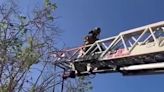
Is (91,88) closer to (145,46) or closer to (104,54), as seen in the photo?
(104,54)

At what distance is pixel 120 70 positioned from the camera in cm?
1097

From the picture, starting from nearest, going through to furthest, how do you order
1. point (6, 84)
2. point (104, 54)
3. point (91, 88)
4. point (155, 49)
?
1. point (155, 49)
2. point (104, 54)
3. point (6, 84)
4. point (91, 88)

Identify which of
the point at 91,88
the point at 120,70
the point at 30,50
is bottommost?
the point at 91,88

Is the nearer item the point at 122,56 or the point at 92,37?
the point at 122,56

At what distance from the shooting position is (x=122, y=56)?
1068cm

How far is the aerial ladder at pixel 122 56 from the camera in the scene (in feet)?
31.4

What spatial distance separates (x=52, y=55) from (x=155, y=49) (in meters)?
5.83

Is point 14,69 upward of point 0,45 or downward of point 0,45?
downward

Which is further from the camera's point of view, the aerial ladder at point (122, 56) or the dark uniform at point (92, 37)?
the dark uniform at point (92, 37)

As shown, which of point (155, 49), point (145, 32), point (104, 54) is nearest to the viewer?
point (155, 49)

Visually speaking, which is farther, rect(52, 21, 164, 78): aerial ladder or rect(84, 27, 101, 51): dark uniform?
rect(84, 27, 101, 51): dark uniform

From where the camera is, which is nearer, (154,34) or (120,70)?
(154,34)

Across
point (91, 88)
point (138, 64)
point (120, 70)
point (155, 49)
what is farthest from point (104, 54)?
point (91, 88)

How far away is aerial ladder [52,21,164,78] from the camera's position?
958 centimetres
